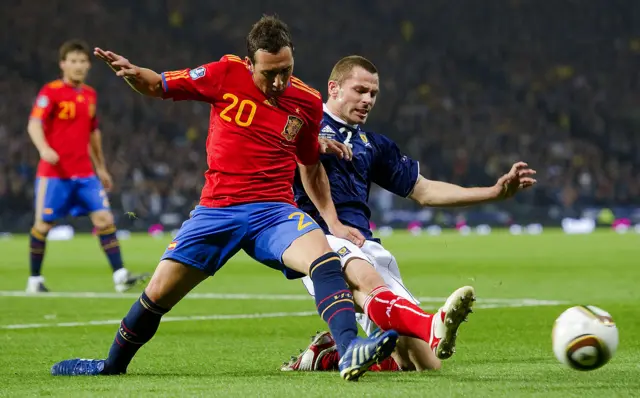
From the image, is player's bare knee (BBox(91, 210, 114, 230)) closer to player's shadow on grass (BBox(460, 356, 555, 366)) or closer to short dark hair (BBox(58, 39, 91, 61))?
short dark hair (BBox(58, 39, 91, 61))

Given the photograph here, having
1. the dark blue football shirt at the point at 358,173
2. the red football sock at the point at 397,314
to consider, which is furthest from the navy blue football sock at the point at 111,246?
the red football sock at the point at 397,314

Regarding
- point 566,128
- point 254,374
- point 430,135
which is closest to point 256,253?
point 254,374

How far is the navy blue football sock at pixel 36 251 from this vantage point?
11805 millimetres

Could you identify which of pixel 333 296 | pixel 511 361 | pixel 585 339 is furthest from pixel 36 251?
pixel 585 339

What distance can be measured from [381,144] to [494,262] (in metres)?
10.3

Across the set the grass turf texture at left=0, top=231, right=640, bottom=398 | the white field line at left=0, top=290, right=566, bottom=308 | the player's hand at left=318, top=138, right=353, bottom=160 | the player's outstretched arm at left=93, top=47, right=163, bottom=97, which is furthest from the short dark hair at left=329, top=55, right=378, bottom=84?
the white field line at left=0, top=290, right=566, bottom=308

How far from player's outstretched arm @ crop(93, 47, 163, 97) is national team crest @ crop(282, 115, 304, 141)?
650mm

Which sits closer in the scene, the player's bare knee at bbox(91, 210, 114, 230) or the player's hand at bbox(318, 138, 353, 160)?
the player's hand at bbox(318, 138, 353, 160)

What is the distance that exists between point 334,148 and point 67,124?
7.11m

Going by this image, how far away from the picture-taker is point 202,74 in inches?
217

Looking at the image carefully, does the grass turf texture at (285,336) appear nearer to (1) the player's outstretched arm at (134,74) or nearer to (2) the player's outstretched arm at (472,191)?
(2) the player's outstretched arm at (472,191)

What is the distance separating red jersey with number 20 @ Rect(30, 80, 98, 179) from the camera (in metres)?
12.1

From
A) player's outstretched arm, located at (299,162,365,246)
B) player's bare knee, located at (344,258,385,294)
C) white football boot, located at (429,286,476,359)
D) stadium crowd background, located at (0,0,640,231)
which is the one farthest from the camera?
stadium crowd background, located at (0,0,640,231)

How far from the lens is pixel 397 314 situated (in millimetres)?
5410
